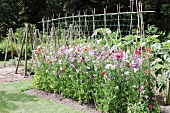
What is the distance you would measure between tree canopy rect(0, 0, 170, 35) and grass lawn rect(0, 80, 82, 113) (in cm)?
1720

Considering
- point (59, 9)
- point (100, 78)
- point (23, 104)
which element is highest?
point (59, 9)

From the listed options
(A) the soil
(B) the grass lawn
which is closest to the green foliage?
(A) the soil

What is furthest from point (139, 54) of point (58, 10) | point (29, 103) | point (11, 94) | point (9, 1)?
point (9, 1)

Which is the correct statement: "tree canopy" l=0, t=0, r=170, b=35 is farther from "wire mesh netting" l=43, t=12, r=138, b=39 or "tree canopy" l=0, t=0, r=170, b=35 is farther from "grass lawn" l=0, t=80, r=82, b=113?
"grass lawn" l=0, t=80, r=82, b=113

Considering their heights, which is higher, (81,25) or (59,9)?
(59,9)

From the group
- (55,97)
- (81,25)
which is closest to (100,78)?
(55,97)

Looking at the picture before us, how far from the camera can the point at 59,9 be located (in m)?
26.2

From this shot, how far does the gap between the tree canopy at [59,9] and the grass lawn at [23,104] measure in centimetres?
1720

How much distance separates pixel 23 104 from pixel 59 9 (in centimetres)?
2088

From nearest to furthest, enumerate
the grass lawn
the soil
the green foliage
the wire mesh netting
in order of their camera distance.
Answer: the green foliage → the soil → the grass lawn → the wire mesh netting

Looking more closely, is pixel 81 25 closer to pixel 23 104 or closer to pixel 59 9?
pixel 23 104

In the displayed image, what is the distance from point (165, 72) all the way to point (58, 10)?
21.9 m

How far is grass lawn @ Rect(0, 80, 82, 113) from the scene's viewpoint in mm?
5502

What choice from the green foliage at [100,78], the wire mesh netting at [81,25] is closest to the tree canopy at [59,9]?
the wire mesh netting at [81,25]
